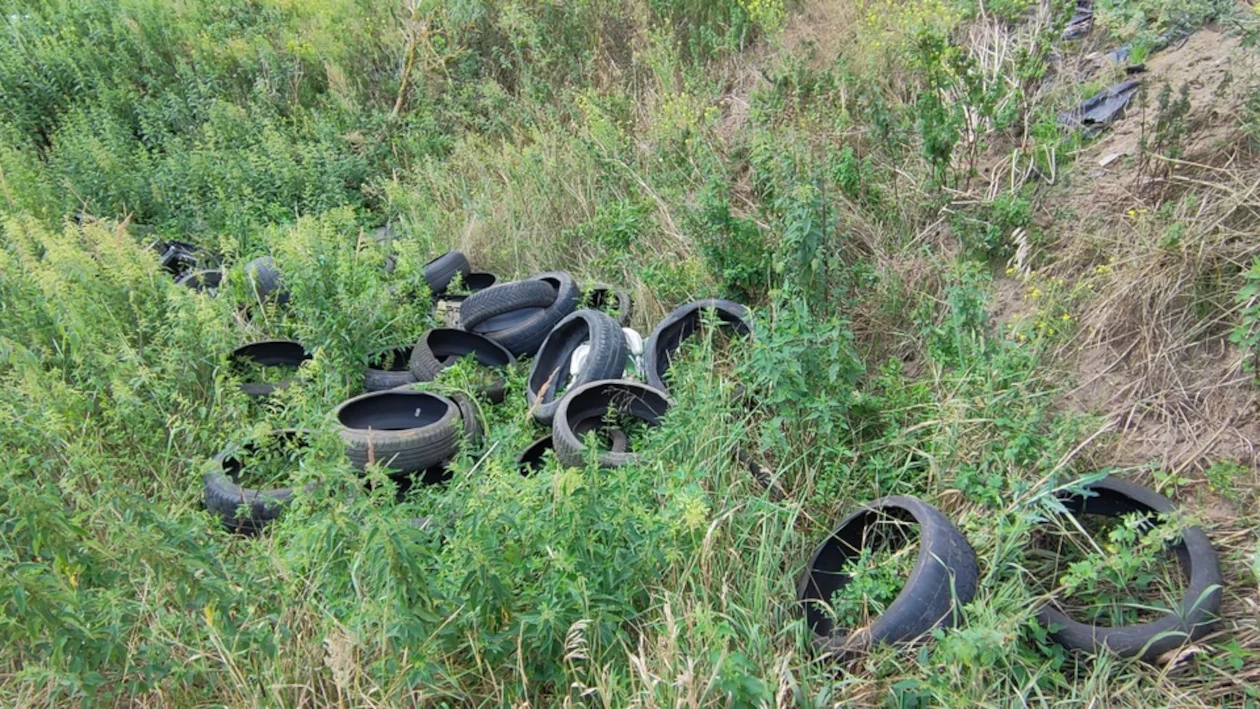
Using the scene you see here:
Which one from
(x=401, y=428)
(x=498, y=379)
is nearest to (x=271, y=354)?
(x=401, y=428)

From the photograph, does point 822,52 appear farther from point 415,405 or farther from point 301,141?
point 301,141

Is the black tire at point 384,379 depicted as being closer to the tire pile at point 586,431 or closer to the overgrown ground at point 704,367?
the tire pile at point 586,431

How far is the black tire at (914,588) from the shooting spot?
111 inches

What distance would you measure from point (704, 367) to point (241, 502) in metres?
2.42

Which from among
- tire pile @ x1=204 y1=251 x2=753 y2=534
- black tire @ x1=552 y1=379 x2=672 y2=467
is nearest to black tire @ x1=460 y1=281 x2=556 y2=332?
tire pile @ x1=204 y1=251 x2=753 y2=534

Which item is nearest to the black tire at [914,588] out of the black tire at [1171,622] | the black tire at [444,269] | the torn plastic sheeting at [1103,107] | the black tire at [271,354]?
the black tire at [1171,622]

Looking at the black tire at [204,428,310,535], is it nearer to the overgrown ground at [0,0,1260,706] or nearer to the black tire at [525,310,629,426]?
the overgrown ground at [0,0,1260,706]

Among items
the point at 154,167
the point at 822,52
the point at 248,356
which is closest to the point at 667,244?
the point at 822,52

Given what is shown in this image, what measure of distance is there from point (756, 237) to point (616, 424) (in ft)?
4.73

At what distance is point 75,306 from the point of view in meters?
4.85

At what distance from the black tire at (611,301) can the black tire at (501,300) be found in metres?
0.33

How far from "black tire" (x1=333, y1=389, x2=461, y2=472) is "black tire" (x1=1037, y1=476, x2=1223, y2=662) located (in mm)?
2877

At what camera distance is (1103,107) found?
4.96 metres

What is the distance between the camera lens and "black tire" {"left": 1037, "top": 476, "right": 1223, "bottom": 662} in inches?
107
